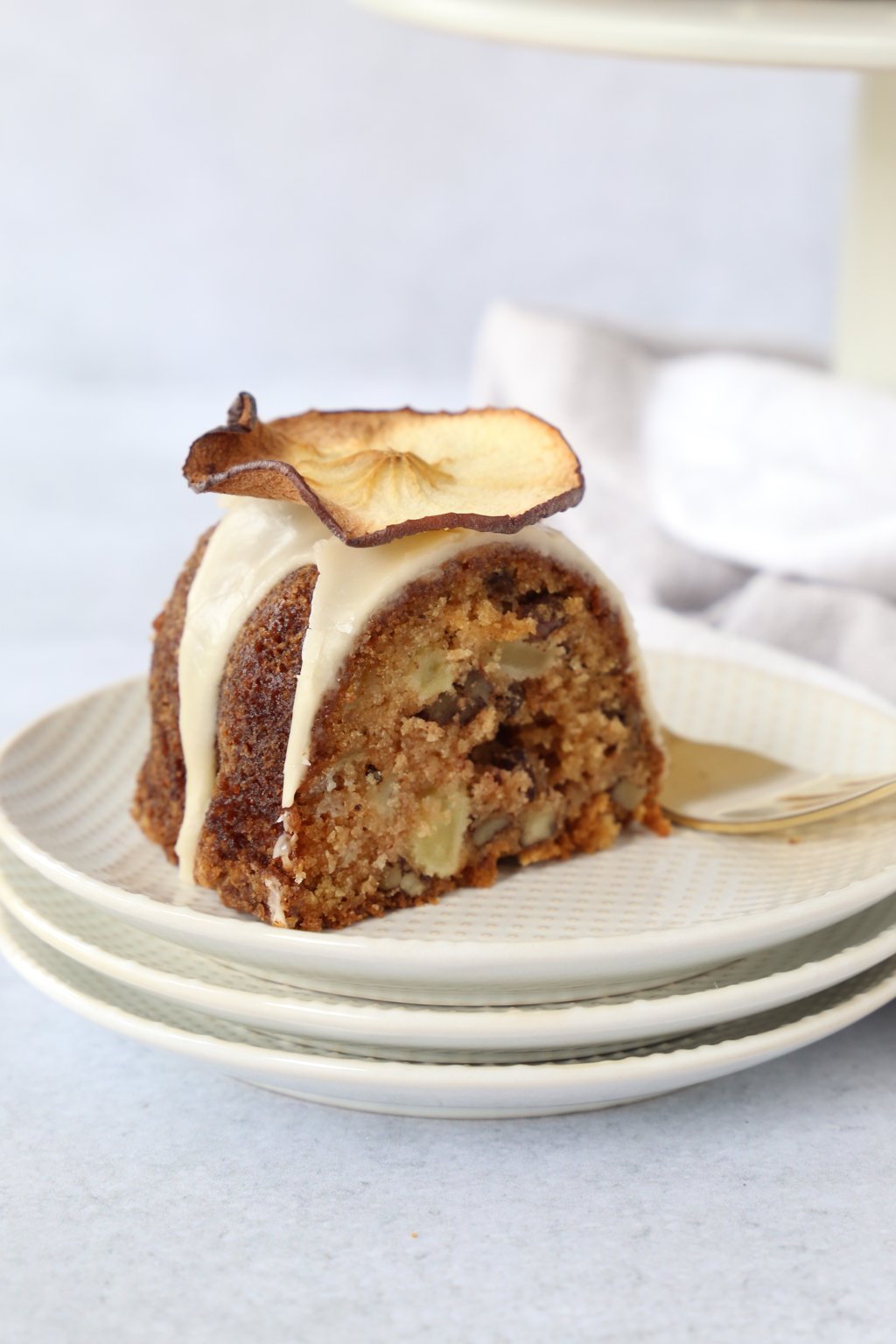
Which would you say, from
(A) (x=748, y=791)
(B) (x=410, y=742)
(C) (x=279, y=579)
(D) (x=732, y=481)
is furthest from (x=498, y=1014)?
(D) (x=732, y=481)

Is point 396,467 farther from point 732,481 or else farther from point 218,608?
point 732,481

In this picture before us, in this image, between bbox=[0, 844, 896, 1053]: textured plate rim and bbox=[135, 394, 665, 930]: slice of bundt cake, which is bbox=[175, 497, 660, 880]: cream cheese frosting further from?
bbox=[0, 844, 896, 1053]: textured plate rim

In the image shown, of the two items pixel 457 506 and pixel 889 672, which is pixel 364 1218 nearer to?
pixel 457 506

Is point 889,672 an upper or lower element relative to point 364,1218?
upper

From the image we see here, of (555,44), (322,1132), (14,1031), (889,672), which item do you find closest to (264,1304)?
(322,1132)

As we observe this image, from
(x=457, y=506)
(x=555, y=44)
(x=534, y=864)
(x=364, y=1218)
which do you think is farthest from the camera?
(x=555, y=44)

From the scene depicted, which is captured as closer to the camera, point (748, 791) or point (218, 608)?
point (218, 608)

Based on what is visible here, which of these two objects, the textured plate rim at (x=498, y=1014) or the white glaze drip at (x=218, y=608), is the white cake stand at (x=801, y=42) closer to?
the white glaze drip at (x=218, y=608)

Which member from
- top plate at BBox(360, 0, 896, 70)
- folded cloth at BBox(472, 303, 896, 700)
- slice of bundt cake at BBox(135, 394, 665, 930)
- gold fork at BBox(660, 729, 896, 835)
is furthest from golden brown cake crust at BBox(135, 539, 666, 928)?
top plate at BBox(360, 0, 896, 70)
